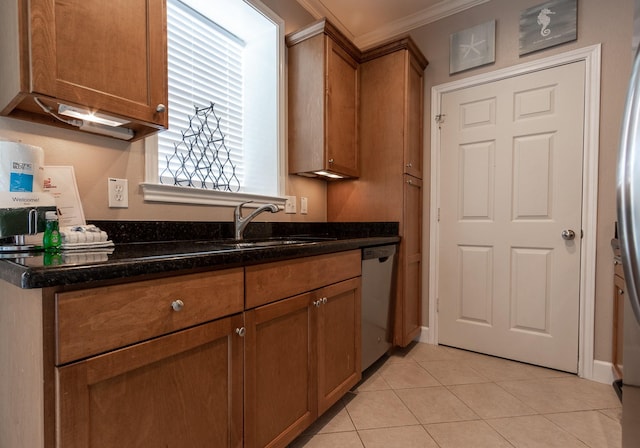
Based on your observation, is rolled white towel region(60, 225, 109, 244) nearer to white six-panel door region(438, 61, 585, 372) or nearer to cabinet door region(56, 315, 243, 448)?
cabinet door region(56, 315, 243, 448)

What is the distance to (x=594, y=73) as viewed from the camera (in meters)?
1.93

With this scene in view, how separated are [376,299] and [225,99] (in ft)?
5.31

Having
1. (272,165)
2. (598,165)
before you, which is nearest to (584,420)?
(598,165)

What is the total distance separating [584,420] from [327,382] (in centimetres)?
133

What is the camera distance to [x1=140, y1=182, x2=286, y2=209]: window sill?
141 cm

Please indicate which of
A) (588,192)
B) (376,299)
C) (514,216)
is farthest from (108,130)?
(588,192)

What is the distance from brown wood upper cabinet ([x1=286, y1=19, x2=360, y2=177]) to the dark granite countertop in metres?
0.51

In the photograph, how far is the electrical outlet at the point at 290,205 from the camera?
7.16 feet

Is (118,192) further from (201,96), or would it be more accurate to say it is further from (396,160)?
(396,160)

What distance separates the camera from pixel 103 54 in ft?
3.31

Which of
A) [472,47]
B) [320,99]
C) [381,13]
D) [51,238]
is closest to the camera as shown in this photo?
[51,238]

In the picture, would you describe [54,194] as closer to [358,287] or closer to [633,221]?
[358,287]

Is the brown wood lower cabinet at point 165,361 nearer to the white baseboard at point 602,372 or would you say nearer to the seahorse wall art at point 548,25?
the white baseboard at point 602,372

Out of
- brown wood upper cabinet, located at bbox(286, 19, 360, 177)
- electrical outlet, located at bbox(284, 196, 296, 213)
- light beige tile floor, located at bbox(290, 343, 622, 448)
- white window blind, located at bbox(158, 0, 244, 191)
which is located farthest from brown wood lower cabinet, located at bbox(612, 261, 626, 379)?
white window blind, located at bbox(158, 0, 244, 191)
